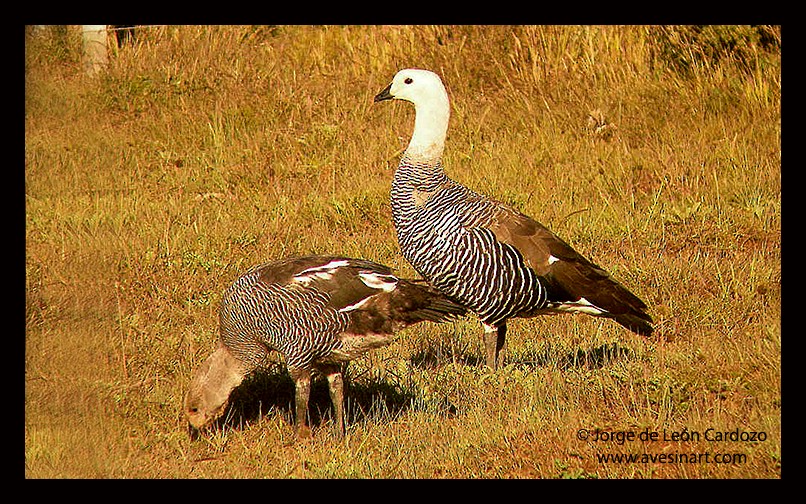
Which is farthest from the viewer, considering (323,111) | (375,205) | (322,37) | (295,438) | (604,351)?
(322,37)

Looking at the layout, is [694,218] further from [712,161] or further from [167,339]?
[167,339]

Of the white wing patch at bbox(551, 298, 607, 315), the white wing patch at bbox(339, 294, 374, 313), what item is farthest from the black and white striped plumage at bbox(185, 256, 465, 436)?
the white wing patch at bbox(551, 298, 607, 315)

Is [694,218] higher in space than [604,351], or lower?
higher

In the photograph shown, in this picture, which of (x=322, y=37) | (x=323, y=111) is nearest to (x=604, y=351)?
(x=323, y=111)

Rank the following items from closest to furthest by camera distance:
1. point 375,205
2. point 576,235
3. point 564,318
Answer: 1. point 564,318
2. point 576,235
3. point 375,205

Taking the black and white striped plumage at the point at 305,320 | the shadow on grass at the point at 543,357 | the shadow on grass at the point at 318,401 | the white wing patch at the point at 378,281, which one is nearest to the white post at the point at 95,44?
the shadow on grass at the point at 318,401

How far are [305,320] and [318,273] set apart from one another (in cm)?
32


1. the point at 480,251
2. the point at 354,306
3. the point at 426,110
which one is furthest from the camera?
the point at 426,110

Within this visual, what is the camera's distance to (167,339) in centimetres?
750

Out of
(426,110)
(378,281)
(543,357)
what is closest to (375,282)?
(378,281)

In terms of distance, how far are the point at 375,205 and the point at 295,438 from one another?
13.2 feet

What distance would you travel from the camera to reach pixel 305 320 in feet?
19.4

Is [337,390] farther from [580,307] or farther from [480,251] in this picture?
[580,307]

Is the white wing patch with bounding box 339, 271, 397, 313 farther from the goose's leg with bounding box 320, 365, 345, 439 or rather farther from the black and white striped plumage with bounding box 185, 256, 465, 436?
the goose's leg with bounding box 320, 365, 345, 439
